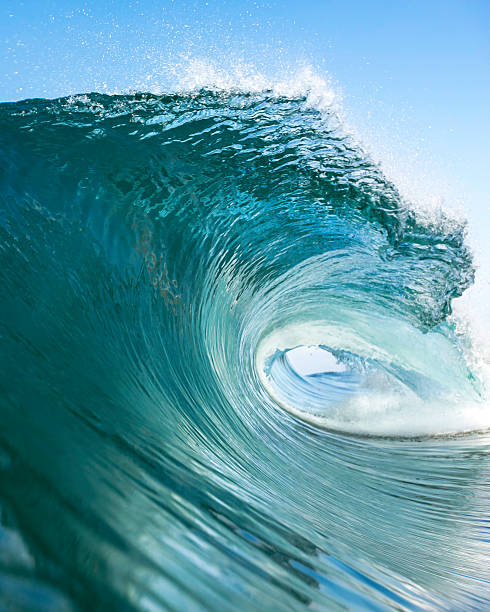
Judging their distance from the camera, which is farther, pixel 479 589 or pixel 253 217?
pixel 253 217

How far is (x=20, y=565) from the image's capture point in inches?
24.3

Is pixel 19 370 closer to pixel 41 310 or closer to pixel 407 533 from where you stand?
pixel 41 310

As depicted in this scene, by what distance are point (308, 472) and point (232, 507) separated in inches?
98.7

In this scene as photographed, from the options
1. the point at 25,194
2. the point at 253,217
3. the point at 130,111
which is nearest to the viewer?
the point at 25,194

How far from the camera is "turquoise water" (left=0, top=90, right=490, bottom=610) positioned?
35.8 inches

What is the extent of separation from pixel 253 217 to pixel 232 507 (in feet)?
12.9

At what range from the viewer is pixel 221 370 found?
4.79m

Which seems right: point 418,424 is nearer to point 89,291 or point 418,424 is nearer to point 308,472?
point 308,472

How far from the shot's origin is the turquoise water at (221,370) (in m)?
0.91

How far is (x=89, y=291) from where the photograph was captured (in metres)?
3.04

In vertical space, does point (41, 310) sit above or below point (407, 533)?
below

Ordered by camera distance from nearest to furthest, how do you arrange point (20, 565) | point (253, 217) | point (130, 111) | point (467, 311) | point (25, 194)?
point (20, 565), point (25, 194), point (130, 111), point (253, 217), point (467, 311)

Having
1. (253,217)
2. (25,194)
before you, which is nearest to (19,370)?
(25,194)

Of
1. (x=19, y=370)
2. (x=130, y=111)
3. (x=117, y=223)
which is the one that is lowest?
(x=19, y=370)
